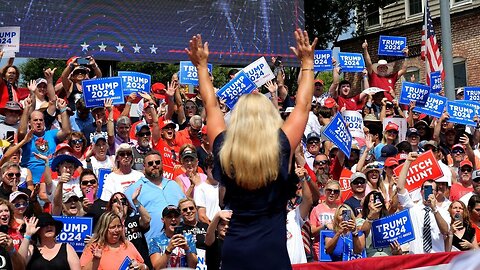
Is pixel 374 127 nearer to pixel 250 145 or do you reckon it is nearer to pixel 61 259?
pixel 61 259

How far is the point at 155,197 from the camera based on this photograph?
9656 millimetres

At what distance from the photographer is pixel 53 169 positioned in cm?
995

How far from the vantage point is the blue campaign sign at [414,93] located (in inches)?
587

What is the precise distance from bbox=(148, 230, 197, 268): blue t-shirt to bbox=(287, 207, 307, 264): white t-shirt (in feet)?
3.56

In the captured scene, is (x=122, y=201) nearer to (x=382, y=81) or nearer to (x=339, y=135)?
(x=339, y=135)

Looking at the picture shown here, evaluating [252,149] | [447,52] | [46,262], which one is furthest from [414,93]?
[252,149]

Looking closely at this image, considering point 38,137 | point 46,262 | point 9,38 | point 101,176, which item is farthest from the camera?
point 9,38

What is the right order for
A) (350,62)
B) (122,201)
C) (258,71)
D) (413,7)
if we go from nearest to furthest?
1. (122,201)
2. (258,71)
3. (350,62)
4. (413,7)

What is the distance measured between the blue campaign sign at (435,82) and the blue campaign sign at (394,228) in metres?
7.64

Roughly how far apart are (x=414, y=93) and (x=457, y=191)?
10.5 feet

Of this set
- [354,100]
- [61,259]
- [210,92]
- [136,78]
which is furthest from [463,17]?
[210,92]

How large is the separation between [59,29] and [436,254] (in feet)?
32.0

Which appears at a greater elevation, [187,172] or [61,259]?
[187,172]

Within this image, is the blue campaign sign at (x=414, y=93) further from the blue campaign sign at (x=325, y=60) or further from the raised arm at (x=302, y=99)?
the raised arm at (x=302, y=99)
